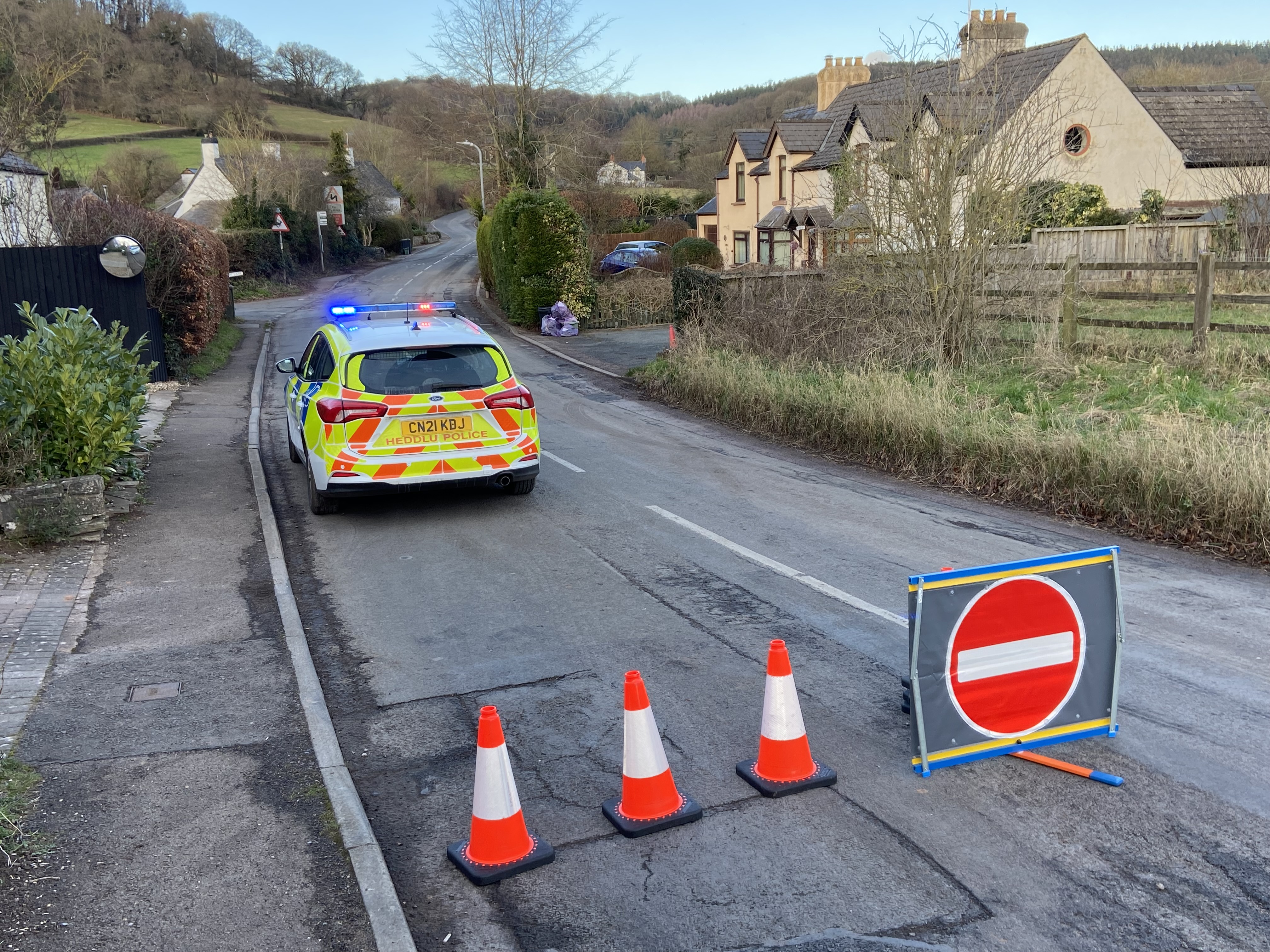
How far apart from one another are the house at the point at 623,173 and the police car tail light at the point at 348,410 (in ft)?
125

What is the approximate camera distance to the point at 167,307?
1884cm

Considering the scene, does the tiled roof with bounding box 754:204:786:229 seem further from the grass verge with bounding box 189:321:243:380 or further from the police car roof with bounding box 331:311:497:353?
the police car roof with bounding box 331:311:497:353

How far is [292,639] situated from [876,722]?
11.6 ft

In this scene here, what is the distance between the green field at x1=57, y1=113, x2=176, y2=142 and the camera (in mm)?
70438

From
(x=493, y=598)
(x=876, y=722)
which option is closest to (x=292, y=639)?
(x=493, y=598)

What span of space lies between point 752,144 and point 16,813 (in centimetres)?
4648

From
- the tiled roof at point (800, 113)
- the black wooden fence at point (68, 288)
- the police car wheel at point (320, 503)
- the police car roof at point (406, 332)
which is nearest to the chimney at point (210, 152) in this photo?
the tiled roof at point (800, 113)

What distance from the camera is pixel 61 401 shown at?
341 inches

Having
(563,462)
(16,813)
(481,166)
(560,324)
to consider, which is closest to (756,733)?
(16,813)

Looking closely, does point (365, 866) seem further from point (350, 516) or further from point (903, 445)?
point (903, 445)

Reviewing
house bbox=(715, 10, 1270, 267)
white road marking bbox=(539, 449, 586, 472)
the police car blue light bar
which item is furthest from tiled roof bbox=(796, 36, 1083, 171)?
the police car blue light bar

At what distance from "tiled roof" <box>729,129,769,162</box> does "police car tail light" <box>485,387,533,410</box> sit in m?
39.2

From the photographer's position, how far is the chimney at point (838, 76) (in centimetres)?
4900

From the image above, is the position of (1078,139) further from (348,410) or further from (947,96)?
(348,410)
